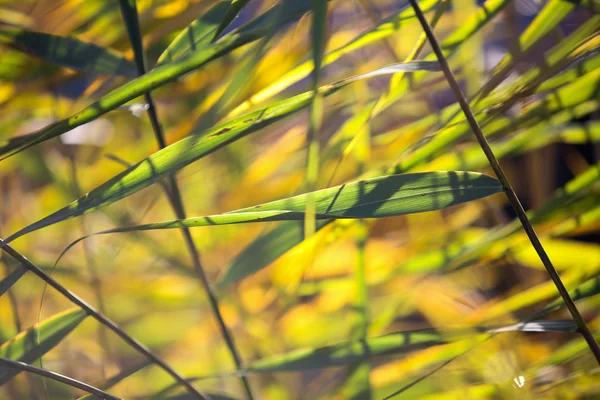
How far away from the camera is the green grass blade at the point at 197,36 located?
0.37 m

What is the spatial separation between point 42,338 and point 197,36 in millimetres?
239

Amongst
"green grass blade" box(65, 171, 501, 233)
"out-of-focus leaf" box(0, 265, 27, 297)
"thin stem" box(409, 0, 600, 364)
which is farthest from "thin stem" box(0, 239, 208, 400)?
"thin stem" box(409, 0, 600, 364)

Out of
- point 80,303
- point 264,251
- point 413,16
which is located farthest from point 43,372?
point 413,16

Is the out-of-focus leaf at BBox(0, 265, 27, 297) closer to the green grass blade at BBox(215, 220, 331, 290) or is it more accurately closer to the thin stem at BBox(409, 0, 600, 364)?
the green grass blade at BBox(215, 220, 331, 290)

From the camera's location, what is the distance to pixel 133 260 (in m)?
0.86

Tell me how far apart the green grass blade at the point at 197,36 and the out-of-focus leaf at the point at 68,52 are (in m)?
0.08

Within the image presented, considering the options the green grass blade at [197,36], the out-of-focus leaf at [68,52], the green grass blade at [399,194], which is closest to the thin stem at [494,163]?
the green grass blade at [399,194]

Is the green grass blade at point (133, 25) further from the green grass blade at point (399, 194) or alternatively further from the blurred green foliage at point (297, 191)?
the green grass blade at point (399, 194)

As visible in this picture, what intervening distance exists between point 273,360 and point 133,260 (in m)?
0.46

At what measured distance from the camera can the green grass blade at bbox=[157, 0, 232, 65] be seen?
37 cm

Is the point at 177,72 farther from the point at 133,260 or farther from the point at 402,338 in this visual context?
the point at 133,260

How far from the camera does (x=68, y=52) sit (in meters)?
0.43

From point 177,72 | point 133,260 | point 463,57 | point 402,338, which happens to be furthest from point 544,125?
point 133,260

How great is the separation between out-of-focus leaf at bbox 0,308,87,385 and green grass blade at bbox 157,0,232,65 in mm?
188
